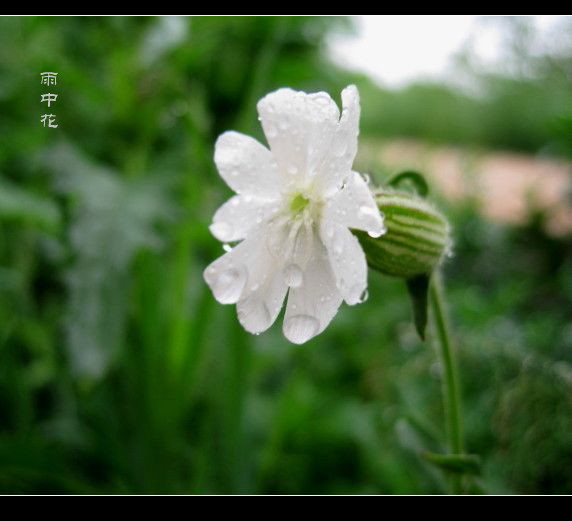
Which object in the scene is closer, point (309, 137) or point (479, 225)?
point (309, 137)

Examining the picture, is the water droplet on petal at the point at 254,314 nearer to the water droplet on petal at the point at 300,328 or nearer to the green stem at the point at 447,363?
the water droplet on petal at the point at 300,328

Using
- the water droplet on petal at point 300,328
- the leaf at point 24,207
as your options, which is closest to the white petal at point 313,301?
the water droplet on petal at point 300,328

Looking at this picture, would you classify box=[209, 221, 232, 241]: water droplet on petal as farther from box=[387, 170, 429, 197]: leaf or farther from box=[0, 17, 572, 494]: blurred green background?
box=[0, 17, 572, 494]: blurred green background

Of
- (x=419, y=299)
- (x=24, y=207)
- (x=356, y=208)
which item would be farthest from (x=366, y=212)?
(x=24, y=207)

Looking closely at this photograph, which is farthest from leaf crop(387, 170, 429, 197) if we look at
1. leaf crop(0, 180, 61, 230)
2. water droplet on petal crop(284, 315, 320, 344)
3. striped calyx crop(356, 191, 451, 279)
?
leaf crop(0, 180, 61, 230)

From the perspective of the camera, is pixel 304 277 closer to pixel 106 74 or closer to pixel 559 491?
pixel 559 491
